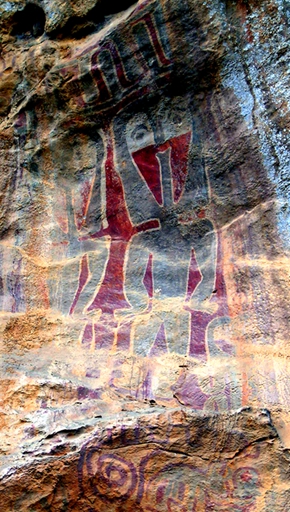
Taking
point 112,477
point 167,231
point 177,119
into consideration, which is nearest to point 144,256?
point 167,231

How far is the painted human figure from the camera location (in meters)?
2.99

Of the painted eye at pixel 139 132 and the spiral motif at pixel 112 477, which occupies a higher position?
the painted eye at pixel 139 132

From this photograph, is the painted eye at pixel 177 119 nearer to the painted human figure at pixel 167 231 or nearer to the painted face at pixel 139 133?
the painted human figure at pixel 167 231

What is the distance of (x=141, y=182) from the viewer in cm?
325

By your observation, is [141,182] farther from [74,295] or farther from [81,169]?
[74,295]

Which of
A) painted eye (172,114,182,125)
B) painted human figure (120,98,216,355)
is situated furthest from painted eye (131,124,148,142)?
painted eye (172,114,182,125)

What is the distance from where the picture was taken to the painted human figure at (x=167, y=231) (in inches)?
118

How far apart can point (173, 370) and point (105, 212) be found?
0.99m

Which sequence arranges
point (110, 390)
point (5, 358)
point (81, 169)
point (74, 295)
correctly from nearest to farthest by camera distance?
1. point (110, 390)
2. point (5, 358)
3. point (74, 295)
4. point (81, 169)

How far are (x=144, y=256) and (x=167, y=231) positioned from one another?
18 cm

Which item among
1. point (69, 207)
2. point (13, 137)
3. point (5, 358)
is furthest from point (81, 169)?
point (5, 358)

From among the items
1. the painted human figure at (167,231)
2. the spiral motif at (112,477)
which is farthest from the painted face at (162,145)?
the spiral motif at (112,477)

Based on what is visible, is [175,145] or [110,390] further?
[175,145]

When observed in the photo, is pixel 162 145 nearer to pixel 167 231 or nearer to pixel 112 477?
pixel 167 231
